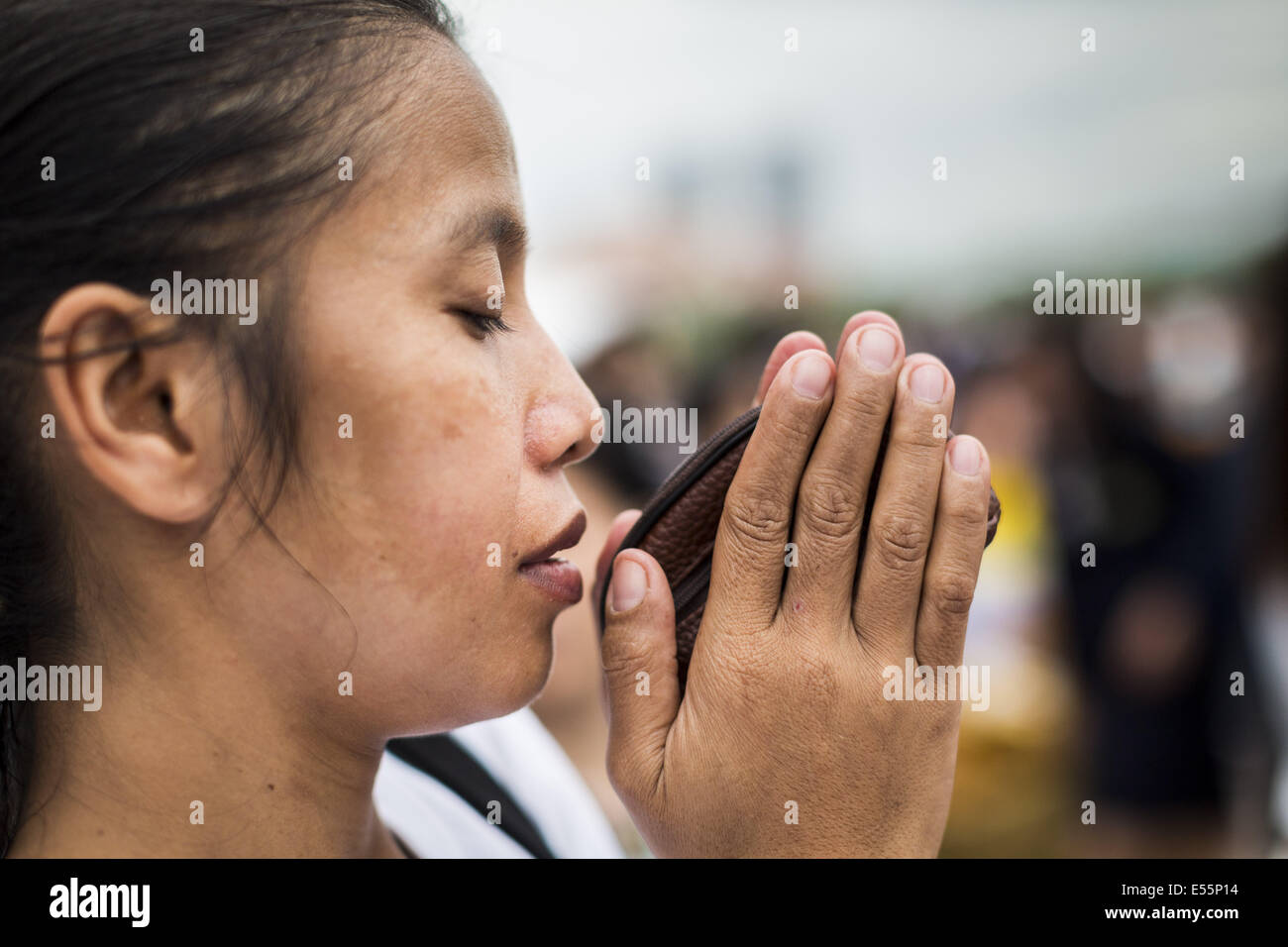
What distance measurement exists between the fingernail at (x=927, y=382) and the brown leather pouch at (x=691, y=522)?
0.63 ft

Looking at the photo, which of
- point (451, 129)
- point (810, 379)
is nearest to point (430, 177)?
point (451, 129)

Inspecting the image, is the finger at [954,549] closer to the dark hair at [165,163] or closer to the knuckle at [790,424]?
the knuckle at [790,424]

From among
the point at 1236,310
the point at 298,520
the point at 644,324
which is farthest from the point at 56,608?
the point at 1236,310

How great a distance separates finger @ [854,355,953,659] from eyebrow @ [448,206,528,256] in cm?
56

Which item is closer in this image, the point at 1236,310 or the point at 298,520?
the point at 298,520

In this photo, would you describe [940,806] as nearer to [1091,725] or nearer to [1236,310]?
[1091,725]

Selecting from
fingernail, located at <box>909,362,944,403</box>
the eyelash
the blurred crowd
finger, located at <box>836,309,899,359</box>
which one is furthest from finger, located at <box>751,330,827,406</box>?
the blurred crowd

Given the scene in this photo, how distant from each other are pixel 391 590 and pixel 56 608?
46 centimetres

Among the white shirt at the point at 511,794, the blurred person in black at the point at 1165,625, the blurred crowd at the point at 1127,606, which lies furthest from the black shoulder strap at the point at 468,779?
the blurred person in black at the point at 1165,625

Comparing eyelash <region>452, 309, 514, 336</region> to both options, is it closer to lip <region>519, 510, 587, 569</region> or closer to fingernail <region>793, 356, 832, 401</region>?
lip <region>519, 510, 587, 569</region>

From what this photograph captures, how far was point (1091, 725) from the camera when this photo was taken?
5164 millimetres

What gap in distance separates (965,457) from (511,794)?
1077mm

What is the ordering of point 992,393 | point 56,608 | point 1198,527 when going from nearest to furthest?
point 56,608
point 1198,527
point 992,393

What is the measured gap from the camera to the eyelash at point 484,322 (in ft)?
4.42
